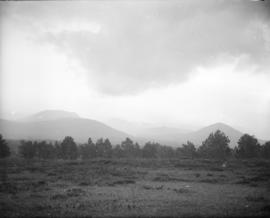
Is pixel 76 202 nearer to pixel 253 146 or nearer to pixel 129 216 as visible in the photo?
pixel 129 216

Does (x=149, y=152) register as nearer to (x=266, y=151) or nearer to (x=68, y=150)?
(x=68, y=150)

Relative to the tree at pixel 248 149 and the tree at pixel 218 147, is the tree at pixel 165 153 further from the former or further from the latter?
the tree at pixel 248 149

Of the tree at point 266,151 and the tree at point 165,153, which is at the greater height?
the tree at point 266,151

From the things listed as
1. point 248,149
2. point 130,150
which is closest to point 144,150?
point 130,150

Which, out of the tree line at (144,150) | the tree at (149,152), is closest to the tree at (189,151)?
the tree line at (144,150)

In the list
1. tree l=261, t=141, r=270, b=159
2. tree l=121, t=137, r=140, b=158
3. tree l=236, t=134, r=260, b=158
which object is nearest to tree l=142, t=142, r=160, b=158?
tree l=121, t=137, r=140, b=158

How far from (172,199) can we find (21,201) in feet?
45.8

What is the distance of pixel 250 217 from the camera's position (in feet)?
48.7

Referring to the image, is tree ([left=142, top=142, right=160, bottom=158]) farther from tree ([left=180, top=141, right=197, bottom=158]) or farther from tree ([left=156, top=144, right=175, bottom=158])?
tree ([left=180, top=141, right=197, bottom=158])

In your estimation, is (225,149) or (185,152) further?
(185,152)

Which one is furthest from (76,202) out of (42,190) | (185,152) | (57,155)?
(185,152)

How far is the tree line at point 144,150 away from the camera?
258ft

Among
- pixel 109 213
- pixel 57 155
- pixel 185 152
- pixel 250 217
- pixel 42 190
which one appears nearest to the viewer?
pixel 250 217

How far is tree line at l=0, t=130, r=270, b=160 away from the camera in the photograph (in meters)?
78.6
